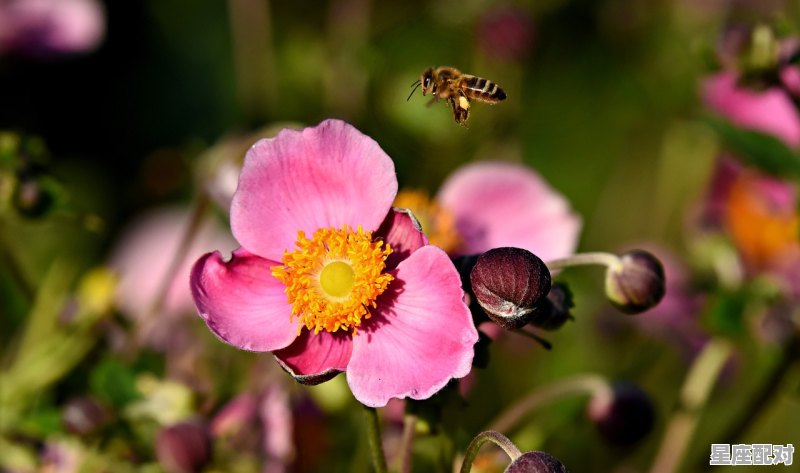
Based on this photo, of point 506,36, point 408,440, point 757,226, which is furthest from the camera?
point 506,36

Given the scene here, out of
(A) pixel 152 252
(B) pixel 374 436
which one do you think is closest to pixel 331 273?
(B) pixel 374 436

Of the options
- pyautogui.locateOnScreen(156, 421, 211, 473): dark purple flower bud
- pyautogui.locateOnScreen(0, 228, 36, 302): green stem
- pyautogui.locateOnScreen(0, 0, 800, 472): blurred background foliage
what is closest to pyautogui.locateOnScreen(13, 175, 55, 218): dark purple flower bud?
pyautogui.locateOnScreen(0, 0, 800, 472): blurred background foliage

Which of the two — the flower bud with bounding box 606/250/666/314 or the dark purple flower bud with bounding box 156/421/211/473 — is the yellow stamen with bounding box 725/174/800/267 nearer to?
the flower bud with bounding box 606/250/666/314

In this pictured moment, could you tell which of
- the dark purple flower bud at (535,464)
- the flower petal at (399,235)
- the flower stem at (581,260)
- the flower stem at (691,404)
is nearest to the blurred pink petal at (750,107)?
the flower stem at (691,404)

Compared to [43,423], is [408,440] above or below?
above

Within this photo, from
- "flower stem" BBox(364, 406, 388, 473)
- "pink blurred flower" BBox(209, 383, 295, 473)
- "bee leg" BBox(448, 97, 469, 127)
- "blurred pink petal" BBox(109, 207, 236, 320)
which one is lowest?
"blurred pink petal" BBox(109, 207, 236, 320)

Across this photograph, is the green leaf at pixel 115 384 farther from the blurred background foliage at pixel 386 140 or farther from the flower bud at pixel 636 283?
the flower bud at pixel 636 283

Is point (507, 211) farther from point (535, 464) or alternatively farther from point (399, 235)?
point (535, 464)
